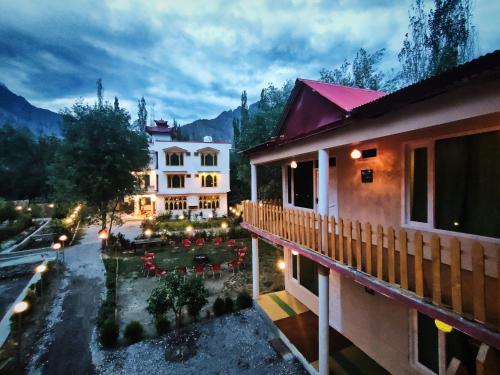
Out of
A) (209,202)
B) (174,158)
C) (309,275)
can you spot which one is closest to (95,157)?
(174,158)

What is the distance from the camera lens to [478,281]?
2.55m

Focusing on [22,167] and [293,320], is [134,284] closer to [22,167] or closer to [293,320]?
[293,320]

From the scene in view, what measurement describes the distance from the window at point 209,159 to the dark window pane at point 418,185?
1093 inches

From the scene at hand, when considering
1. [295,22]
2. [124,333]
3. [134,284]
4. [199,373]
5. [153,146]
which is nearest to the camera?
[199,373]

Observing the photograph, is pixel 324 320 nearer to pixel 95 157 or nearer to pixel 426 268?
pixel 426 268

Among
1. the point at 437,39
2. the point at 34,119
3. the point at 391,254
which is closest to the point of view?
the point at 391,254

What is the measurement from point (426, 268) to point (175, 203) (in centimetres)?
2934

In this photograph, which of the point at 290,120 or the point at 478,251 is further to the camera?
the point at 290,120

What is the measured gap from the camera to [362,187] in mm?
6426

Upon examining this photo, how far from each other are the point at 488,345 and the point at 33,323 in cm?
1344

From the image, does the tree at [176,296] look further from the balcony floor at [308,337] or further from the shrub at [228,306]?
the balcony floor at [308,337]

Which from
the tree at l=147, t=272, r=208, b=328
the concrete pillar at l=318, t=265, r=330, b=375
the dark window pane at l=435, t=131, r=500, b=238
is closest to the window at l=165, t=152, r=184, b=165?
the tree at l=147, t=272, r=208, b=328

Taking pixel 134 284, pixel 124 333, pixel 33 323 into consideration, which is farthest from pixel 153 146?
pixel 124 333

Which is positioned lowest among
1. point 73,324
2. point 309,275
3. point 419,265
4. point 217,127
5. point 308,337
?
point 73,324
